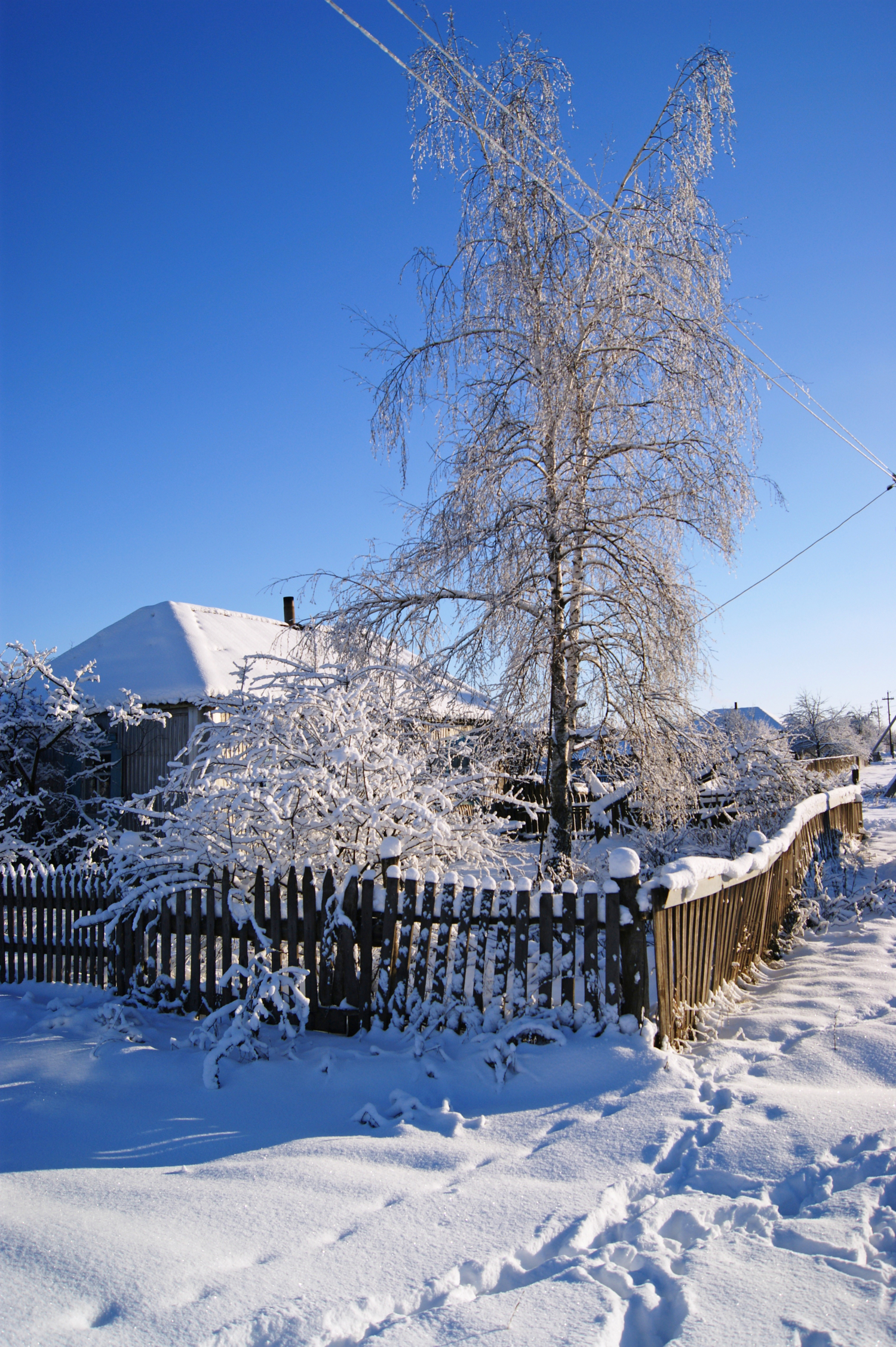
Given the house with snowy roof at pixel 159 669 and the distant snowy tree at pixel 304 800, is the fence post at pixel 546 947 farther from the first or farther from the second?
the house with snowy roof at pixel 159 669

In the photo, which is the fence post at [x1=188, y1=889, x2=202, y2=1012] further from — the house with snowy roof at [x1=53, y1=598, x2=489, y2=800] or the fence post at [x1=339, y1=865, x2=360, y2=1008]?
the house with snowy roof at [x1=53, y1=598, x2=489, y2=800]

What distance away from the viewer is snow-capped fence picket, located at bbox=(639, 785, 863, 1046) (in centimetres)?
454

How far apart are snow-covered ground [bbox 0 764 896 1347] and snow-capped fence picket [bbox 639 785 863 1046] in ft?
1.13

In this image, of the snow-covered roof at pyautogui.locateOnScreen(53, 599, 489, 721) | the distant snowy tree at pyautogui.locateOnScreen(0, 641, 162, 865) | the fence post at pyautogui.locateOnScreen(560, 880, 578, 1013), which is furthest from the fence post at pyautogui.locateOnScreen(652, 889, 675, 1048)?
the distant snowy tree at pyautogui.locateOnScreen(0, 641, 162, 865)

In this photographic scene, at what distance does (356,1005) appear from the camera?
5090 millimetres

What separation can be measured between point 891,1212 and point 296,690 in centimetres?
548

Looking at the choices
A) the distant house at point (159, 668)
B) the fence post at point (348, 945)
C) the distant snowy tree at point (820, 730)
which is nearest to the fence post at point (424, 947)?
the fence post at point (348, 945)

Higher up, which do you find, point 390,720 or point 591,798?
point 390,720

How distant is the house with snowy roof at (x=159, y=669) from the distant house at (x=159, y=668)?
17 millimetres

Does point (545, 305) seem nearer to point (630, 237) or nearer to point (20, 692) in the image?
point (630, 237)

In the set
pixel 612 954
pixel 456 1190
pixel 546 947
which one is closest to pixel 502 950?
pixel 546 947

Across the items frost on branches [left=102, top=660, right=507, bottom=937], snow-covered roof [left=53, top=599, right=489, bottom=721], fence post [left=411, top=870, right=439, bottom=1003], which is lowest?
fence post [left=411, top=870, right=439, bottom=1003]

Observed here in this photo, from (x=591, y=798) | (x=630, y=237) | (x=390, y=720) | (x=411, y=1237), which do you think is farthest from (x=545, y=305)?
(x=591, y=798)

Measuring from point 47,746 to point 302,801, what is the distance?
9.08 metres
